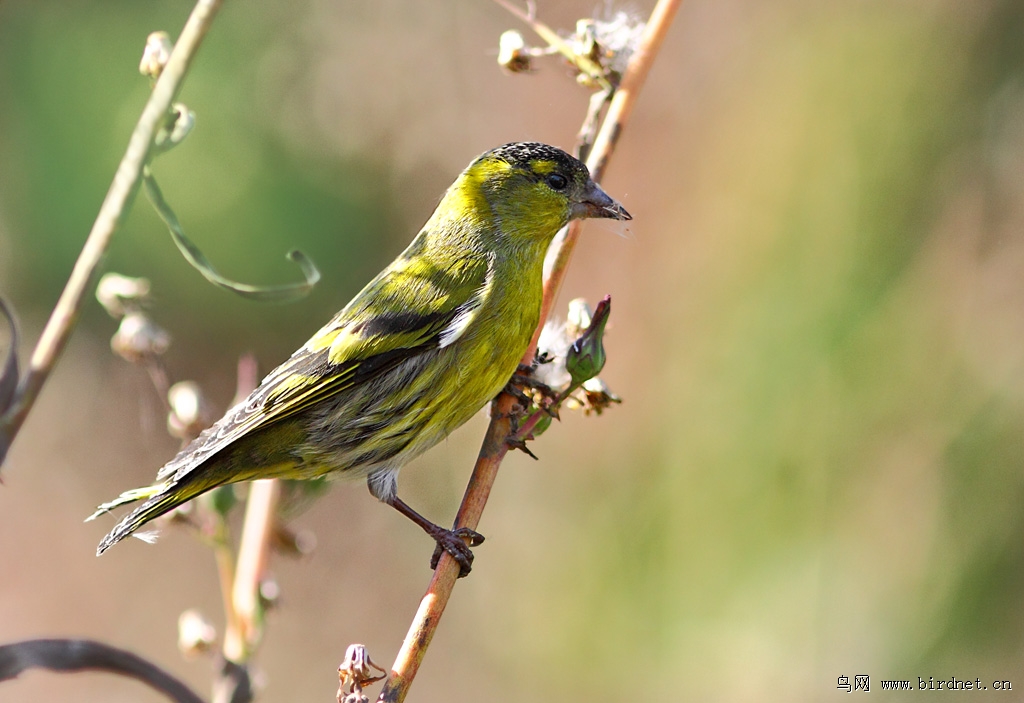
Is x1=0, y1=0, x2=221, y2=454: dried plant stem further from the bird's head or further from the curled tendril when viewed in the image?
the bird's head

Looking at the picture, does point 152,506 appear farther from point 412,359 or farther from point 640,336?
point 640,336

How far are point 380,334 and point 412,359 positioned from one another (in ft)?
0.44

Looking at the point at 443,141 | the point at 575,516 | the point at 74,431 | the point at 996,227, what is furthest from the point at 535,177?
the point at 74,431

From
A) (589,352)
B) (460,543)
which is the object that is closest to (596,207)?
(589,352)

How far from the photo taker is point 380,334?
3178 mm

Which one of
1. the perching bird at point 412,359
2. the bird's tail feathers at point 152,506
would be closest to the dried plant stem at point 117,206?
the bird's tail feathers at point 152,506

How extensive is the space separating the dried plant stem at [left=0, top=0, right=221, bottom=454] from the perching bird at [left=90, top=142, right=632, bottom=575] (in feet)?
3.42

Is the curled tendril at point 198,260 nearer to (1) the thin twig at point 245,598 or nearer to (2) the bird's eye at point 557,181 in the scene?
(1) the thin twig at point 245,598

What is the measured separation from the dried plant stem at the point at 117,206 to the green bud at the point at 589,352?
42.0 inches

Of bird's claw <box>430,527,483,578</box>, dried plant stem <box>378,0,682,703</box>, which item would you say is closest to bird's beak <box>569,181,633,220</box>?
dried plant stem <box>378,0,682,703</box>

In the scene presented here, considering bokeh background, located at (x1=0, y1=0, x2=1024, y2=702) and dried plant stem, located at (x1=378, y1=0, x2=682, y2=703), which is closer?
dried plant stem, located at (x1=378, y1=0, x2=682, y2=703)

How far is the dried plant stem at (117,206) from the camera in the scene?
174cm

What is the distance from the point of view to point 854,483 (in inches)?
166

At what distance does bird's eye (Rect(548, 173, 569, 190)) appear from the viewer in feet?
10.9
